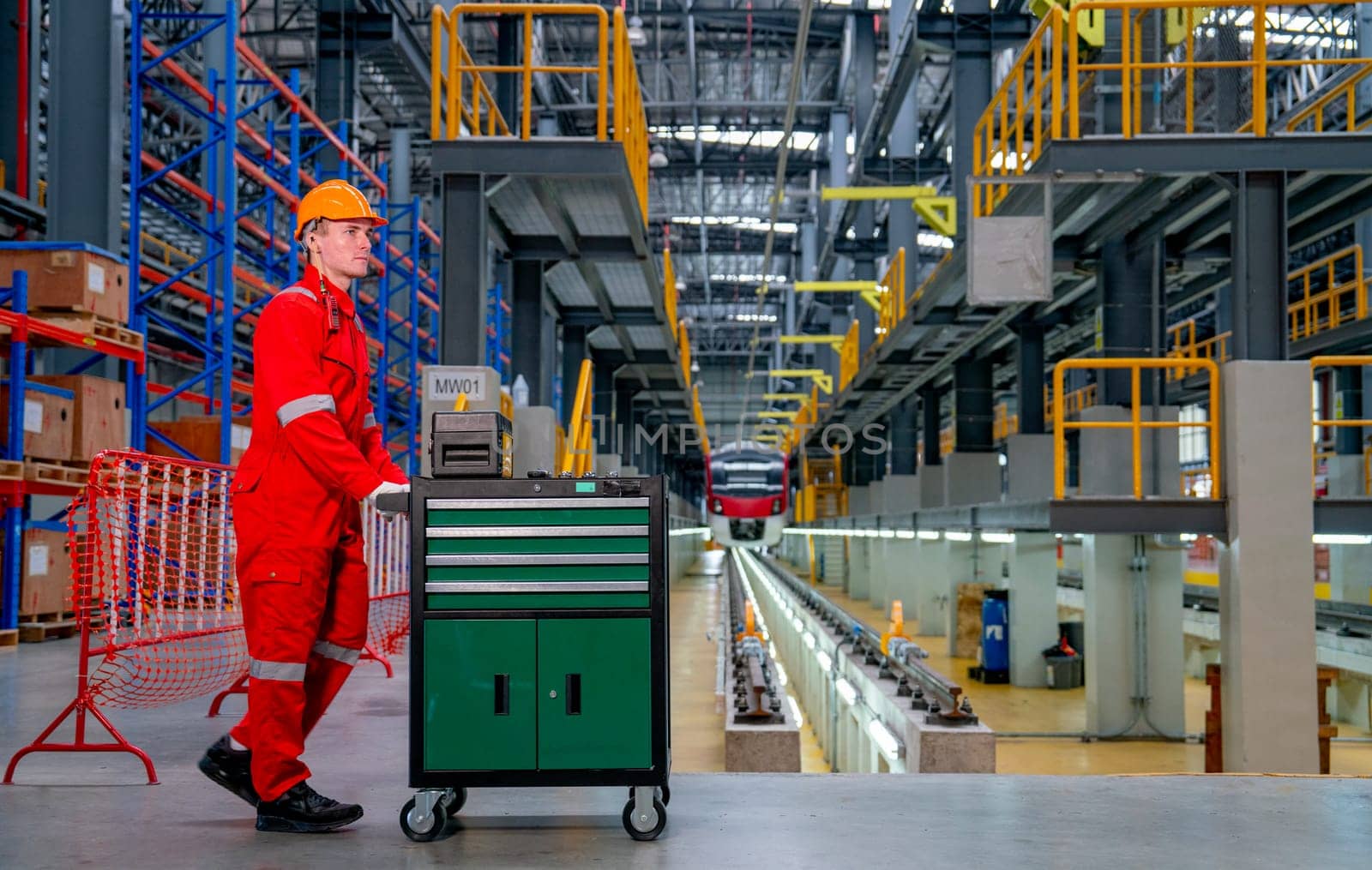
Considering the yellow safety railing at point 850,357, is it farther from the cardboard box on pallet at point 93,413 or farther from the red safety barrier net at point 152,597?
the cardboard box on pallet at point 93,413

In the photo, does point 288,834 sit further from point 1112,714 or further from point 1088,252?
point 1088,252

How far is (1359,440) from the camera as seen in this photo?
67.1ft

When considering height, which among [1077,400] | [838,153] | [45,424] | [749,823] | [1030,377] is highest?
[838,153]

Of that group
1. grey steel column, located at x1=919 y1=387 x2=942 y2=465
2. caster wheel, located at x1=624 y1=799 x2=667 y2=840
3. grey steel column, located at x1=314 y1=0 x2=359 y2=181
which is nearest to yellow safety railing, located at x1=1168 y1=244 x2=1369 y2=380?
grey steel column, located at x1=919 y1=387 x2=942 y2=465

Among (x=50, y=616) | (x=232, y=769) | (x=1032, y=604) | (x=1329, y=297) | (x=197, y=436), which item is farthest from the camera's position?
(x=1329, y=297)

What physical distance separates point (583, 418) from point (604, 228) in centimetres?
391

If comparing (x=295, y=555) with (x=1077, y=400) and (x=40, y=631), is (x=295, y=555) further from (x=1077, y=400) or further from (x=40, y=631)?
(x=1077, y=400)

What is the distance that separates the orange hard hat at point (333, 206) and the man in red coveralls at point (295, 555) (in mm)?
231

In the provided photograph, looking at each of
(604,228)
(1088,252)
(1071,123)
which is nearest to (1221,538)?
(1071,123)

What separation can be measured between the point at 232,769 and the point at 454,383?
538 cm

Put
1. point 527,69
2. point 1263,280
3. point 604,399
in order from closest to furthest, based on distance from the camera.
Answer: point 527,69 → point 1263,280 → point 604,399

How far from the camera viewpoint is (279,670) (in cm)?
337

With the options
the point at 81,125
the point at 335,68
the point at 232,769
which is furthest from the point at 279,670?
the point at 335,68

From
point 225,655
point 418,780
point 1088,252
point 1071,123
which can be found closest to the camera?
point 418,780
